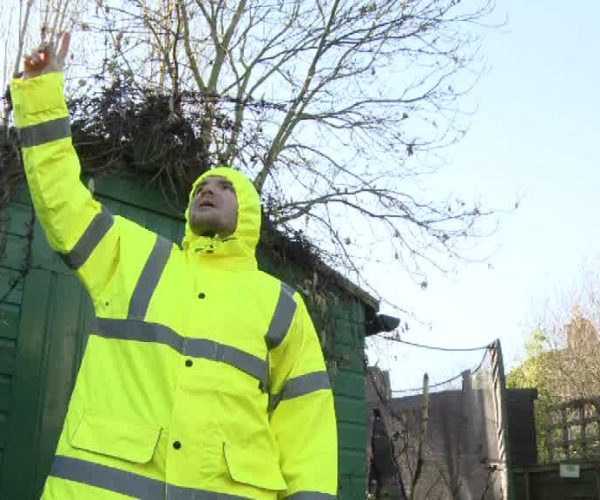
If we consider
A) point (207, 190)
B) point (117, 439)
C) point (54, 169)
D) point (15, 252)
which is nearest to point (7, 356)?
point (15, 252)

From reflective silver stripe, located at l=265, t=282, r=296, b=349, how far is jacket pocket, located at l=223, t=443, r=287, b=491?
0.33m

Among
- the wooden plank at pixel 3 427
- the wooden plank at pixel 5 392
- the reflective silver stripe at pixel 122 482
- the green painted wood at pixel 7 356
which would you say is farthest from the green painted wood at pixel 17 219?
the reflective silver stripe at pixel 122 482

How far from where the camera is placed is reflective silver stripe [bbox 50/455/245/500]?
74.8 inches

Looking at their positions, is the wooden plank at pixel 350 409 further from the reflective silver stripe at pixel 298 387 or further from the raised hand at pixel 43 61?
the raised hand at pixel 43 61

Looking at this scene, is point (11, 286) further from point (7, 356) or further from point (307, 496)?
point (307, 496)

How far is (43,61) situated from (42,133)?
214mm

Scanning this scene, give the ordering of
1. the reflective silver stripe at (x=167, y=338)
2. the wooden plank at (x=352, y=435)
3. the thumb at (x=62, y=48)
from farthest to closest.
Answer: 1. the wooden plank at (x=352, y=435)
2. the thumb at (x=62, y=48)
3. the reflective silver stripe at (x=167, y=338)

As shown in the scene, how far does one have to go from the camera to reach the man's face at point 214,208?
2.43 m

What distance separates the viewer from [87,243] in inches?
86.2

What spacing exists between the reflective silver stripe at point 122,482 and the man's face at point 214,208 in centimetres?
80

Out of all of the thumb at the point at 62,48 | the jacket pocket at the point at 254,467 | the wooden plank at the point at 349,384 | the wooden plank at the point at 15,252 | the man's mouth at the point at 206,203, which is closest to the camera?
the jacket pocket at the point at 254,467

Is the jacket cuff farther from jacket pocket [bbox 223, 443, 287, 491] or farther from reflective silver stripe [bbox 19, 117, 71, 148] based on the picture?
jacket pocket [bbox 223, 443, 287, 491]

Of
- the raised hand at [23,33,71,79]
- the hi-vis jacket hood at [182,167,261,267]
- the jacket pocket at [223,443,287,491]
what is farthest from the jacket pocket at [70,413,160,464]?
the raised hand at [23,33,71,79]

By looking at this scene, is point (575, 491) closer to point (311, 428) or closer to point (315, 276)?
point (315, 276)
